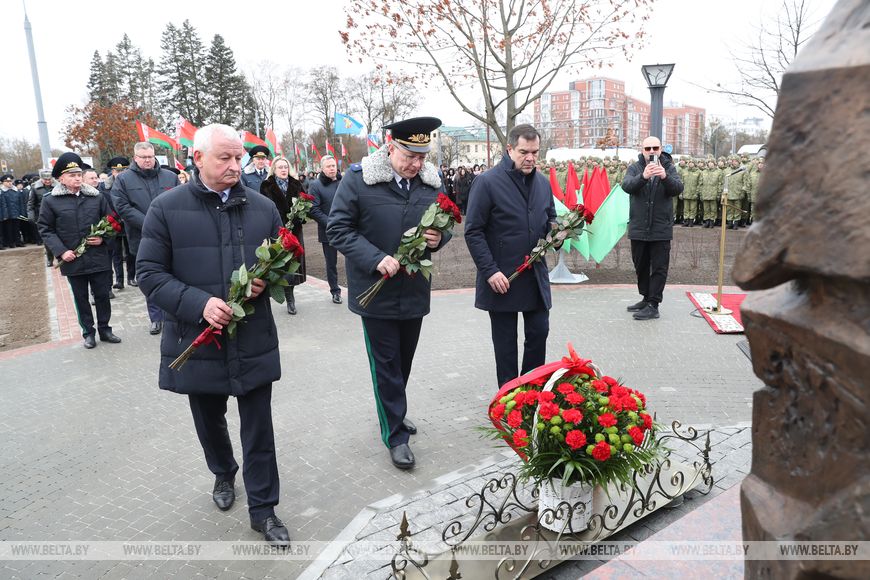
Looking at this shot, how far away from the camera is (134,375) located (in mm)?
6035

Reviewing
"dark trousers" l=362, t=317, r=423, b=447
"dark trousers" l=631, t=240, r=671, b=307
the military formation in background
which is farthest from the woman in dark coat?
the military formation in background

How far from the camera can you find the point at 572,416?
2879mm

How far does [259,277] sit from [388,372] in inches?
49.9

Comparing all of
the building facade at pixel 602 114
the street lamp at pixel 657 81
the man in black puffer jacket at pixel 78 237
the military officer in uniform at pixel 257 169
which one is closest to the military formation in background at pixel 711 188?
the street lamp at pixel 657 81

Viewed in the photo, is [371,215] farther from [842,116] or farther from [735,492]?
[842,116]

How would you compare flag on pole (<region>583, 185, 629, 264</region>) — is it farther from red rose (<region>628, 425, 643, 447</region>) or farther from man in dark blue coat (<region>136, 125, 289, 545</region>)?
man in dark blue coat (<region>136, 125, 289, 545</region>)


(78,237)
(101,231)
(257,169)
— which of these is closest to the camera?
(101,231)

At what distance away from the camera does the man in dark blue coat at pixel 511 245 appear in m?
4.57

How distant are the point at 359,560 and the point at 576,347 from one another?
13.5 ft

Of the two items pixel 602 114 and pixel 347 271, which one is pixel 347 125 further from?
pixel 602 114

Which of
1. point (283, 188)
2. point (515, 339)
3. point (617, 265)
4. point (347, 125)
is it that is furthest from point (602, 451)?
point (347, 125)

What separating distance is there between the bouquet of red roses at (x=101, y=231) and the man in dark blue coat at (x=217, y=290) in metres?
4.39

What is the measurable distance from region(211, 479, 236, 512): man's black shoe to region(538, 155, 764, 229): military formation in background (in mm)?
14729

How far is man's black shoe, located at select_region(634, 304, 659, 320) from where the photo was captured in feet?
25.2
